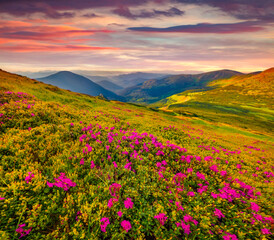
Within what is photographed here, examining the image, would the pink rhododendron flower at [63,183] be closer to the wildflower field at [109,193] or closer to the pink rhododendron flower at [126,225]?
the wildflower field at [109,193]

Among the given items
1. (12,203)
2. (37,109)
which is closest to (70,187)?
(12,203)

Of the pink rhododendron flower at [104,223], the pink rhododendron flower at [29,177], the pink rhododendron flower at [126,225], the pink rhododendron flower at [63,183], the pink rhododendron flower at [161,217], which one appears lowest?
the pink rhododendron flower at [161,217]

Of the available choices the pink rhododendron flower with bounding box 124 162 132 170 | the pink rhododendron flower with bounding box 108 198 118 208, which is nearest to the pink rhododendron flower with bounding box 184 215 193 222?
the pink rhododendron flower with bounding box 108 198 118 208

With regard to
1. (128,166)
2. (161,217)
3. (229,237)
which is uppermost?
(128,166)

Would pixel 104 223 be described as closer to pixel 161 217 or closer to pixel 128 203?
pixel 128 203

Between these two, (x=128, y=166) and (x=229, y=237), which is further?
(x=128, y=166)

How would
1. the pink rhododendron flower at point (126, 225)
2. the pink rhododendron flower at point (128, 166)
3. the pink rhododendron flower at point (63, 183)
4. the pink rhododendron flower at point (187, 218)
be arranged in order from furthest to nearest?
the pink rhododendron flower at point (128, 166) < the pink rhododendron flower at point (63, 183) < the pink rhododendron flower at point (187, 218) < the pink rhododendron flower at point (126, 225)

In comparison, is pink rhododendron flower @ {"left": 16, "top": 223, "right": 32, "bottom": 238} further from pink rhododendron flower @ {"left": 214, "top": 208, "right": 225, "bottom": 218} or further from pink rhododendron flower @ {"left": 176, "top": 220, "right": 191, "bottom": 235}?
pink rhododendron flower @ {"left": 214, "top": 208, "right": 225, "bottom": 218}

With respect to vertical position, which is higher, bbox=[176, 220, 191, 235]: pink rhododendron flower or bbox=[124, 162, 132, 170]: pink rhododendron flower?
bbox=[124, 162, 132, 170]: pink rhododendron flower

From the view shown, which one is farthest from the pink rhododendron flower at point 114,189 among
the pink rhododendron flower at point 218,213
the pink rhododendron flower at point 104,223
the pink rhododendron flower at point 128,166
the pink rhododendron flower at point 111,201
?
the pink rhododendron flower at point 218,213

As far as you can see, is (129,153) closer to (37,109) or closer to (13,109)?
(37,109)

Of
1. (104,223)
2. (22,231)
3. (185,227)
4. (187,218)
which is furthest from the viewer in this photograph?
(187,218)

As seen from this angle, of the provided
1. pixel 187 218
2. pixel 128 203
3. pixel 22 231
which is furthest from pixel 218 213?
pixel 22 231

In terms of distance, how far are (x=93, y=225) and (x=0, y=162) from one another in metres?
4.56
